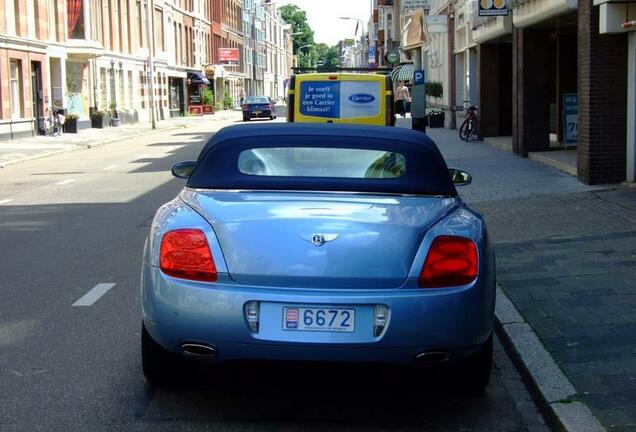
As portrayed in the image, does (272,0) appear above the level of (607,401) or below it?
above

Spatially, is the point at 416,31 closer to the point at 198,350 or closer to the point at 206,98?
the point at 206,98

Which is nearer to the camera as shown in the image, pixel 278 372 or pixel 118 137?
pixel 278 372

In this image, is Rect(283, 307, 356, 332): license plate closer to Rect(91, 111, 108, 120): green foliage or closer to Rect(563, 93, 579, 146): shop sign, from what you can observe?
Rect(563, 93, 579, 146): shop sign

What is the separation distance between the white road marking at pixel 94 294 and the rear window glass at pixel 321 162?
272 centimetres

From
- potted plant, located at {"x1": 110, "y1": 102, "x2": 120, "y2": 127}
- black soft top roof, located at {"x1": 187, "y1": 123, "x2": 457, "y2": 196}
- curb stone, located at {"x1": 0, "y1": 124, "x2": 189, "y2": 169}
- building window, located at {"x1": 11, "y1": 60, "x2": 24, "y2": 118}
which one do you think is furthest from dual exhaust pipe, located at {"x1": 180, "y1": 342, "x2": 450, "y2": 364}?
potted plant, located at {"x1": 110, "y1": 102, "x2": 120, "y2": 127}

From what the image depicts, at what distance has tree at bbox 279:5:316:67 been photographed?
6614 inches

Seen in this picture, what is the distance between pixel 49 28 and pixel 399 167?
38.1m

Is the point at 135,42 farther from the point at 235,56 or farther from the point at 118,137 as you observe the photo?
the point at 235,56

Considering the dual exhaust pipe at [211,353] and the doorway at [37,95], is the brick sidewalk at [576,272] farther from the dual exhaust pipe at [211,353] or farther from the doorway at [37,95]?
the doorway at [37,95]

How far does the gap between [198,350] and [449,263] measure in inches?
51.2

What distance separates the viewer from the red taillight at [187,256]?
4586mm

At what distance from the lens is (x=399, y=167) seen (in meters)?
5.48

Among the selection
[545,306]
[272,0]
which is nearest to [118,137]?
[545,306]

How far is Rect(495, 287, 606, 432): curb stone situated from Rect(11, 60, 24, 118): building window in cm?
3190
